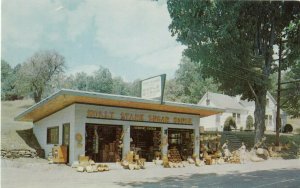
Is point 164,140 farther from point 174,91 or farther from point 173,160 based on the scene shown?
point 174,91

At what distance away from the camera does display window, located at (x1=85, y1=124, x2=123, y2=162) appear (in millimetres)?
23953

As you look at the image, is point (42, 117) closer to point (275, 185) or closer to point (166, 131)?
point (166, 131)

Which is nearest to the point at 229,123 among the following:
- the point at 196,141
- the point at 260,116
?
the point at 260,116

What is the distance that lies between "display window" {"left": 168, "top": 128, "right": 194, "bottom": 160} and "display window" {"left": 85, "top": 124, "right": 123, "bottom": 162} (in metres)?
4.45

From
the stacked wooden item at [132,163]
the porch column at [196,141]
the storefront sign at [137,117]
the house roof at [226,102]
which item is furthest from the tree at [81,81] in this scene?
the stacked wooden item at [132,163]

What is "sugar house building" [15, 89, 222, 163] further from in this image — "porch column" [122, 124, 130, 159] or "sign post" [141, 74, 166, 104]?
"sign post" [141, 74, 166, 104]

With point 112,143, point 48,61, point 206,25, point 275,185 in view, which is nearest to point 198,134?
point 112,143

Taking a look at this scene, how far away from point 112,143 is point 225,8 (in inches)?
446

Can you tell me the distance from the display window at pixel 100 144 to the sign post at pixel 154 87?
2898 mm

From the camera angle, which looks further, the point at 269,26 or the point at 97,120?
the point at 269,26

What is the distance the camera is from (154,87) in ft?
76.3

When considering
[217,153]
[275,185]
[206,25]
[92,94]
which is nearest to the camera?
[275,185]

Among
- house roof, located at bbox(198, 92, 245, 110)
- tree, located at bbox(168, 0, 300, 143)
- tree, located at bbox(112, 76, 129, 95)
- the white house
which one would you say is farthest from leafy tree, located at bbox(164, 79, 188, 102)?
tree, located at bbox(168, 0, 300, 143)

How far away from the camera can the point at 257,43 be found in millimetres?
31500
